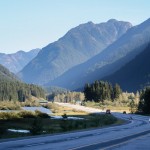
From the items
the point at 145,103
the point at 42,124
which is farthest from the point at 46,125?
the point at 145,103

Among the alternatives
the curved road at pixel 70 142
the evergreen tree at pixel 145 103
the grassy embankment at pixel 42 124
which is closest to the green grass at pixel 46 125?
the grassy embankment at pixel 42 124

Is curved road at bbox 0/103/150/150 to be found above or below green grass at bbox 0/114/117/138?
below

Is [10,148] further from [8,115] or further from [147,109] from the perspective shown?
[147,109]

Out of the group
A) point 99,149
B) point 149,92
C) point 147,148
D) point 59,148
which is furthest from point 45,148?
point 149,92

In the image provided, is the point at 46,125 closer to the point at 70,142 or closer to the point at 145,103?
the point at 70,142

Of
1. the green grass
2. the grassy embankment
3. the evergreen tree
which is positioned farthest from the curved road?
the evergreen tree

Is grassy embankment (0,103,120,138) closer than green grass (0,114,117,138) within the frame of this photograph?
Yes

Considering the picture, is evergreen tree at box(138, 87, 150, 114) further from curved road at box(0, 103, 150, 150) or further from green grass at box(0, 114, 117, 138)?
curved road at box(0, 103, 150, 150)

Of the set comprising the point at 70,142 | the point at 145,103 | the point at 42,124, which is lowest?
the point at 70,142

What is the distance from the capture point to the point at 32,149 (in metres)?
24.4

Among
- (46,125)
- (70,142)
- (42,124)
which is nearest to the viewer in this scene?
(70,142)

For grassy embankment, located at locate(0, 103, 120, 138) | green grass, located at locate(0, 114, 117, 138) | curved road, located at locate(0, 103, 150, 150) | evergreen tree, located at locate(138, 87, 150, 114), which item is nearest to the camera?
curved road, located at locate(0, 103, 150, 150)

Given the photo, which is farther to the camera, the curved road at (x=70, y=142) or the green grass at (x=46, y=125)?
the green grass at (x=46, y=125)

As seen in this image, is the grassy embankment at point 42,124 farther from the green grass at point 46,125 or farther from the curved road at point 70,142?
the curved road at point 70,142
